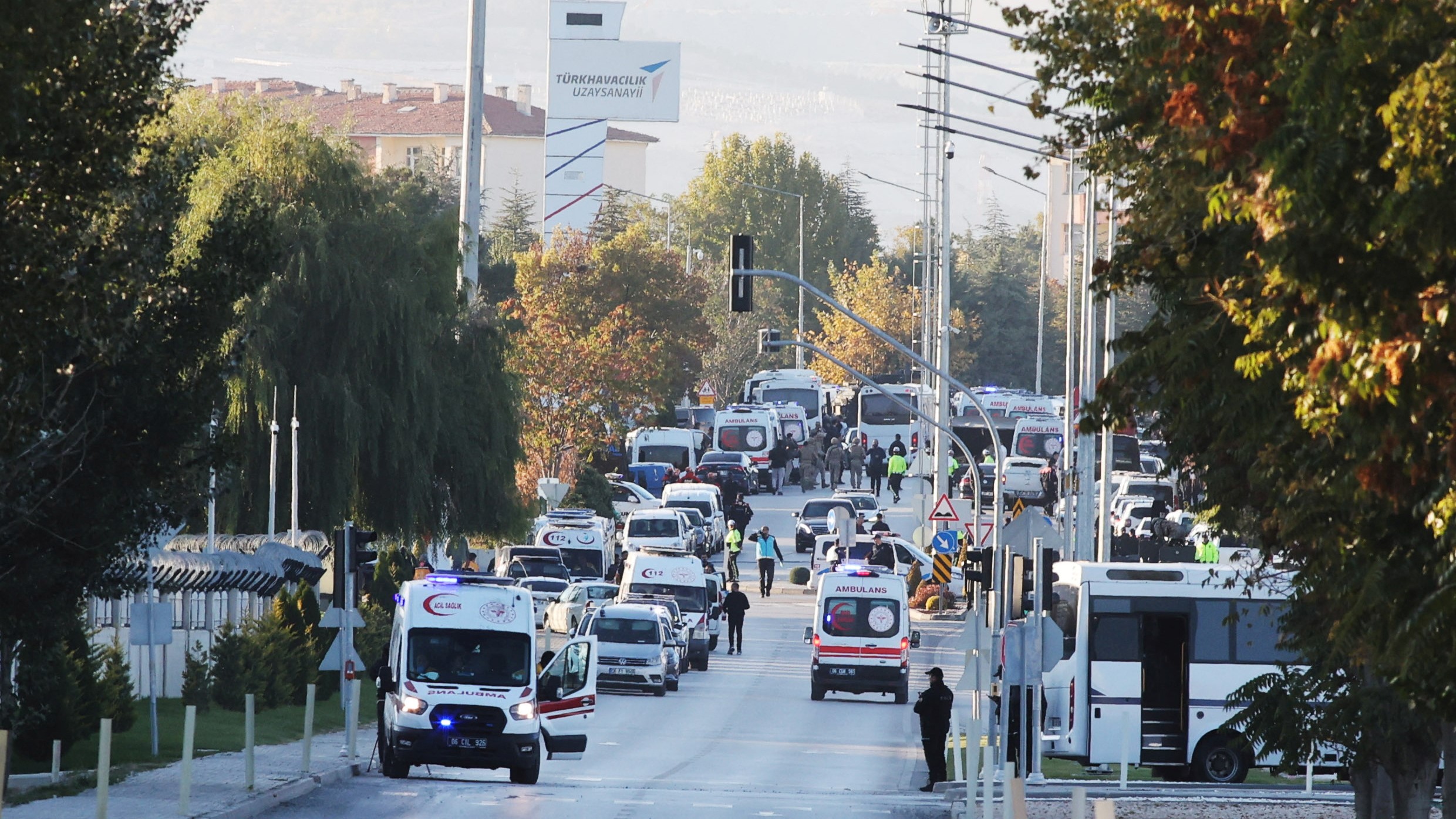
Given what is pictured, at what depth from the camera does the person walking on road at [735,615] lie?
42.6 m

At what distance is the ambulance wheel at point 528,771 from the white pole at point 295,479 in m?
9.85

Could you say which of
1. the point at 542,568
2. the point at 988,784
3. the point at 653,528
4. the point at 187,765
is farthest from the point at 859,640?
the point at 653,528

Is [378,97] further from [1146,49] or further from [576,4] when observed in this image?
[1146,49]

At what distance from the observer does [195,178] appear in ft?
109

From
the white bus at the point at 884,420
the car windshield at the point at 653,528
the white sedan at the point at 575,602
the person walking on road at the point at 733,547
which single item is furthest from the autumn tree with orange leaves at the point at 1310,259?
the white bus at the point at 884,420

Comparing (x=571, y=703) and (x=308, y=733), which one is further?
(x=571, y=703)

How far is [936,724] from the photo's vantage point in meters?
24.5

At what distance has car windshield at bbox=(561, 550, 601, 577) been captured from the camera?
50.2m

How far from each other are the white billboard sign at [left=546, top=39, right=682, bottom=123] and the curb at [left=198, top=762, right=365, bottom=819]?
94576mm

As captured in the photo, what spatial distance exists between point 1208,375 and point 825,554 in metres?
45.9

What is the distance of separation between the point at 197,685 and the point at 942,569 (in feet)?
61.8

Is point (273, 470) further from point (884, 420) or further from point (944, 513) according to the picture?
point (884, 420)

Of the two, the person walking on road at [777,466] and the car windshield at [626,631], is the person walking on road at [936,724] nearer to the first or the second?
the car windshield at [626,631]

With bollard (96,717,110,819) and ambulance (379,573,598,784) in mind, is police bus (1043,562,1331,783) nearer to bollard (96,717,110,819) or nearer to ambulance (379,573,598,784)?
ambulance (379,573,598,784)
